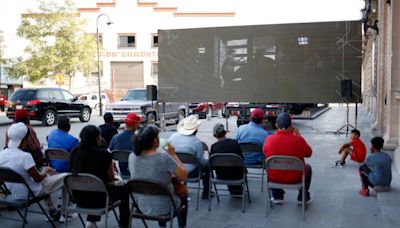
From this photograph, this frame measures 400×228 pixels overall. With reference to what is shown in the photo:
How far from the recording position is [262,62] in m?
14.1

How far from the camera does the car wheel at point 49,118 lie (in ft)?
64.2

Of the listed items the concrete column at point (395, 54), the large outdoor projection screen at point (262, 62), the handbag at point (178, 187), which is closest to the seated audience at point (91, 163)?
the handbag at point (178, 187)

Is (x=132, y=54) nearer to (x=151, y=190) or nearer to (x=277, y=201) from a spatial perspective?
(x=277, y=201)

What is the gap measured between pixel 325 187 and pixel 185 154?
8.75 feet

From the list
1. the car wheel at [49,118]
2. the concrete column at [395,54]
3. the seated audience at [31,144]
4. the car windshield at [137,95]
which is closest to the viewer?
the seated audience at [31,144]

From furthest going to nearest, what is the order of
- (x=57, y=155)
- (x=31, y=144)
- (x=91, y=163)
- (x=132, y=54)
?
1. (x=132, y=54)
2. (x=31, y=144)
3. (x=57, y=155)
4. (x=91, y=163)

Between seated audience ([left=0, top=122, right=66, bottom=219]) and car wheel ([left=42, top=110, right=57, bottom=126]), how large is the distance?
15103mm

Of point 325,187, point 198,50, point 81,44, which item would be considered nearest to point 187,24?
point 81,44

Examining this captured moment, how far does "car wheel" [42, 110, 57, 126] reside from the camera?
19.6 metres

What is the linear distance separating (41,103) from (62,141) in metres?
14.5

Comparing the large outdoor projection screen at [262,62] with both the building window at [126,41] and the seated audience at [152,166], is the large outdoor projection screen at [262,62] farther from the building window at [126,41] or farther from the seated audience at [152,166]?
the building window at [126,41]

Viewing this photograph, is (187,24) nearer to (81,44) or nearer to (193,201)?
(81,44)

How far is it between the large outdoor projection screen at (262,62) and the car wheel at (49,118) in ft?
21.7

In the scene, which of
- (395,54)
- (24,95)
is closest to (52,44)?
(24,95)
